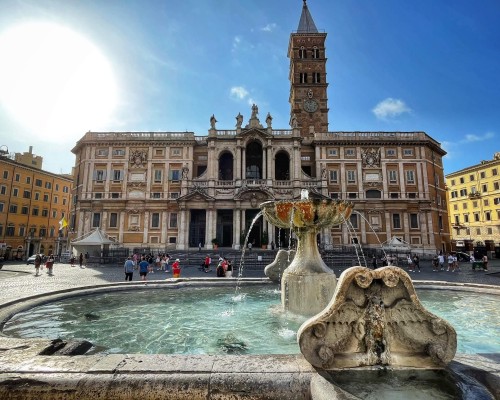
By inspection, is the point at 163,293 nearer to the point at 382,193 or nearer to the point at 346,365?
the point at 346,365

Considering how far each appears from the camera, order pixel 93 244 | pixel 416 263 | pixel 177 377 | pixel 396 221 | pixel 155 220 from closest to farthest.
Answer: pixel 177 377, pixel 416 263, pixel 93 244, pixel 155 220, pixel 396 221

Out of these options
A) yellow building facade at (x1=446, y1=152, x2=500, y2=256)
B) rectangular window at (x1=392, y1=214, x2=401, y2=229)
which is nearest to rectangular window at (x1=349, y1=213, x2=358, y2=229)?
rectangular window at (x1=392, y1=214, x2=401, y2=229)

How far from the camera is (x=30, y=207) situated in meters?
45.0

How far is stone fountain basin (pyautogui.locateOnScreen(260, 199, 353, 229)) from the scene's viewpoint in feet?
20.7

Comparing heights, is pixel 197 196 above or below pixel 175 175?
below

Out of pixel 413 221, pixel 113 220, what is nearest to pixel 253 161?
pixel 113 220

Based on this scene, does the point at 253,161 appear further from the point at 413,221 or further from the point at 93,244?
the point at 93,244

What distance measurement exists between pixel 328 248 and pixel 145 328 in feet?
90.2

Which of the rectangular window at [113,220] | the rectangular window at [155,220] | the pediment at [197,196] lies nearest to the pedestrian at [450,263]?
the pediment at [197,196]

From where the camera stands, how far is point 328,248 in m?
30.5

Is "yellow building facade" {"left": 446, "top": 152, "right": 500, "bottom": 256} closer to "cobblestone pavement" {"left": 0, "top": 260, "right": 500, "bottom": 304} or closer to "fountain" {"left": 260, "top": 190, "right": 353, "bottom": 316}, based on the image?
"cobblestone pavement" {"left": 0, "top": 260, "right": 500, "bottom": 304}

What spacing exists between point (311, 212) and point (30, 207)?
2074 inches

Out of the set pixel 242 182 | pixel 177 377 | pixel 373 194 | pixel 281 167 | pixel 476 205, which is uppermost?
pixel 281 167

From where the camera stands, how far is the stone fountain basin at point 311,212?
20.7 feet
